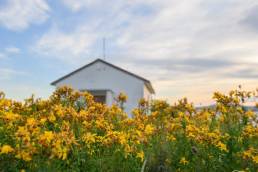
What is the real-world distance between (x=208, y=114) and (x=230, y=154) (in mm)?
1165

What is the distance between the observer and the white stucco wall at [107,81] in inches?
938

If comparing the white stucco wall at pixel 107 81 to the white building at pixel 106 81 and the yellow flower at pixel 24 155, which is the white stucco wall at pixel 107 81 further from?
the yellow flower at pixel 24 155

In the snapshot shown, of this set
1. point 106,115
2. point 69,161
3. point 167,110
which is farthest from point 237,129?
point 69,161

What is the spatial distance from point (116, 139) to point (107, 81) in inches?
819

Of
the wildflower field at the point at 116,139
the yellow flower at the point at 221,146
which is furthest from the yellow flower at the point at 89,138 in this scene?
the yellow flower at the point at 221,146

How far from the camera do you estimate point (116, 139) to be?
3.56 meters

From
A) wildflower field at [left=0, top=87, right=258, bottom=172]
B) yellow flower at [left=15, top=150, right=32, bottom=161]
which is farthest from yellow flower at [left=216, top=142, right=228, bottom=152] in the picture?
yellow flower at [left=15, top=150, right=32, bottom=161]

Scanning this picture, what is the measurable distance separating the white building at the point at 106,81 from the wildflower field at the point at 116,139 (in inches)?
724

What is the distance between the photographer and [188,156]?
415 centimetres

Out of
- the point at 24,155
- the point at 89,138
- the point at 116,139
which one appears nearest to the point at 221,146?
the point at 116,139

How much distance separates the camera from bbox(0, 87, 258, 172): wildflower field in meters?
2.82

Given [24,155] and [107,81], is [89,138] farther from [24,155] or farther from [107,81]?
[107,81]

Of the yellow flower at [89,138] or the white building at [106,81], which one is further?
the white building at [106,81]

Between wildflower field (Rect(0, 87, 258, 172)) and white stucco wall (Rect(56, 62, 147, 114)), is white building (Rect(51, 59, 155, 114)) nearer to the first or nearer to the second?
white stucco wall (Rect(56, 62, 147, 114))
